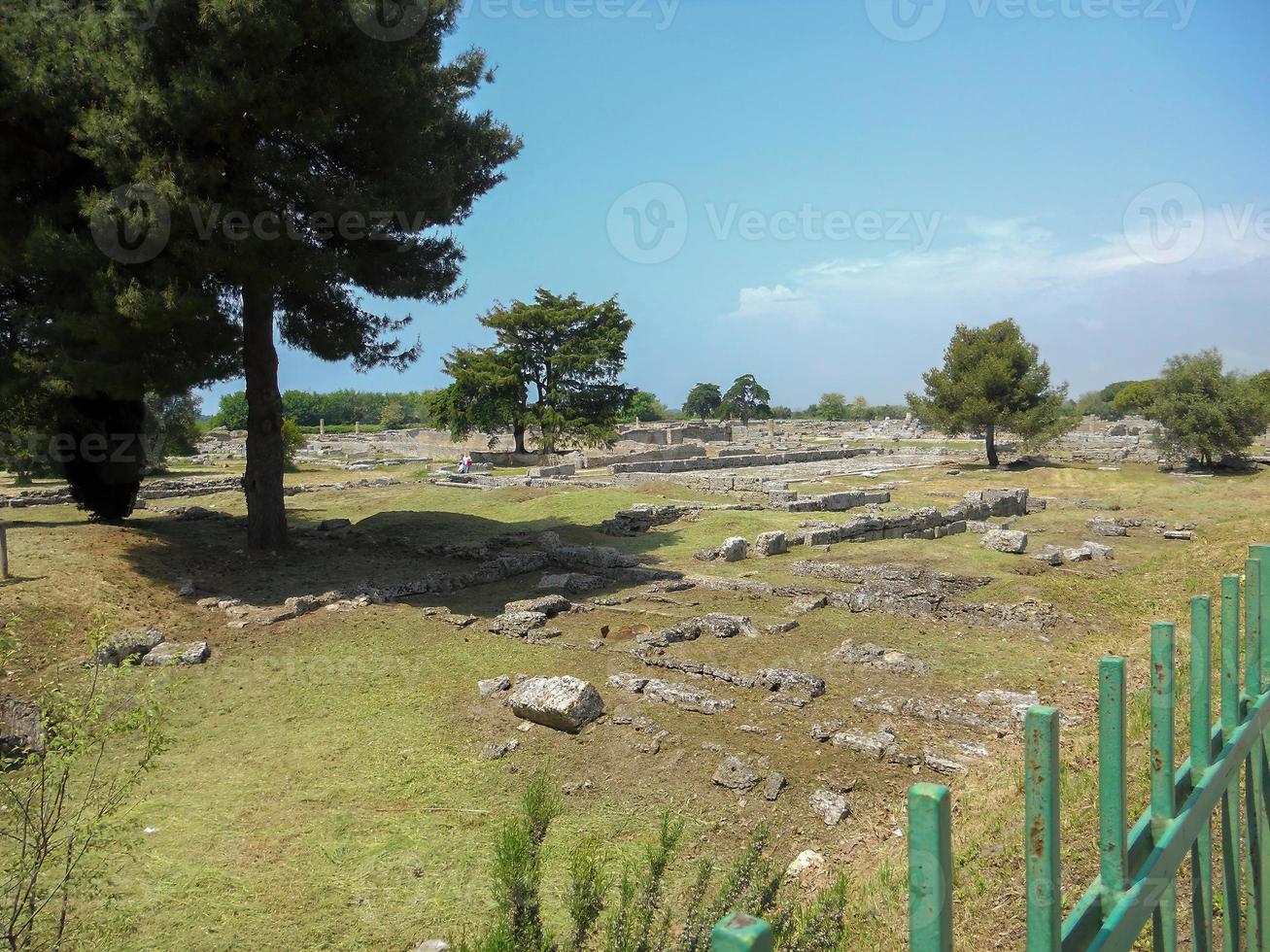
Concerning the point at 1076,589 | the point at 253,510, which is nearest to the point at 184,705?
the point at 253,510

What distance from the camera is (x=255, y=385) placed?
14.5 meters

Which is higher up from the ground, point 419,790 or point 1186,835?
point 1186,835

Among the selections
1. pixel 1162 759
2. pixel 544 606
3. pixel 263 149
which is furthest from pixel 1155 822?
pixel 263 149

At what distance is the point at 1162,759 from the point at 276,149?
45.2ft

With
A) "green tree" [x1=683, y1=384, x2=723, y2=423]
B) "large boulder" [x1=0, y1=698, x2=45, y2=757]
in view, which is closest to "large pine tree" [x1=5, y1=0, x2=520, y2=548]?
"large boulder" [x1=0, y1=698, x2=45, y2=757]

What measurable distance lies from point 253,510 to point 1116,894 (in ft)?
51.0

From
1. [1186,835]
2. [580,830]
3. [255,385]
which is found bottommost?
[580,830]

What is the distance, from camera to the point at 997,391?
35344 mm

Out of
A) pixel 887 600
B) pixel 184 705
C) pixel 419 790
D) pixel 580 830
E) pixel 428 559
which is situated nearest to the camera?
pixel 580 830

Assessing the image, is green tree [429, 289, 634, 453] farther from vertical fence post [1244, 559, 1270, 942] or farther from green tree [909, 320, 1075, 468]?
vertical fence post [1244, 559, 1270, 942]

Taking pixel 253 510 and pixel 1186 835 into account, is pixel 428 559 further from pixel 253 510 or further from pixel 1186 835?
pixel 1186 835

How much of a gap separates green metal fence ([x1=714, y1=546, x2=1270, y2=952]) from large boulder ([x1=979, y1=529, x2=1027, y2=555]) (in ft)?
45.6

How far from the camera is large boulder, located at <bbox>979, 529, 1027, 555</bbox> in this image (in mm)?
15883

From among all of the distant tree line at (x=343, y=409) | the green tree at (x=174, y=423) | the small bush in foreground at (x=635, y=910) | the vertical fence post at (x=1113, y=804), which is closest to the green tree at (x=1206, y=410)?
the small bush in foreground at (x=635, y=910)
